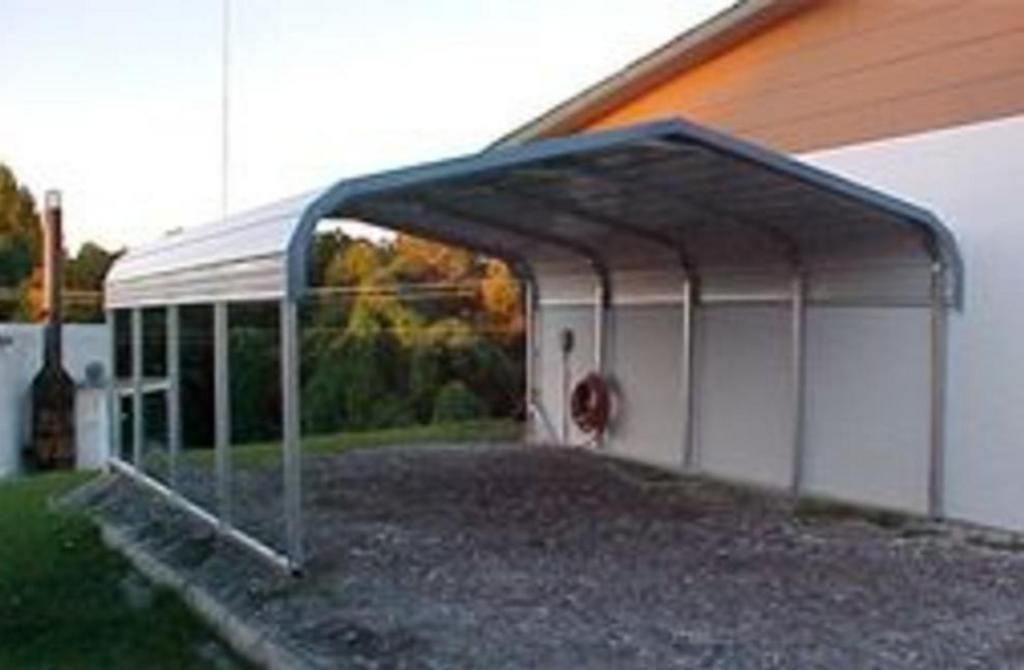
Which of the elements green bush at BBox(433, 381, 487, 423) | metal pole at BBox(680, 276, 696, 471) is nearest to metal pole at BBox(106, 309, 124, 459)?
metal pole at BBox(680, 276, 696, 471)

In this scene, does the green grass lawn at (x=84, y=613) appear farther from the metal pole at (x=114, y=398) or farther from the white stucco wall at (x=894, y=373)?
the white stucco wall at (x=894, y=373)

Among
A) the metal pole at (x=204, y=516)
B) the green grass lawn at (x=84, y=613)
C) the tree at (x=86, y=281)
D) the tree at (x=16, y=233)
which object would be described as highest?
the tree at (x=16, y=233)

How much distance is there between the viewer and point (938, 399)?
10.9 meters

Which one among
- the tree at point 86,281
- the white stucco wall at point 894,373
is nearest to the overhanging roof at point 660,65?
the white stucco wall at point 894,373

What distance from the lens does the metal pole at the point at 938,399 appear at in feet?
35.7

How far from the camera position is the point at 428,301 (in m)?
28.4

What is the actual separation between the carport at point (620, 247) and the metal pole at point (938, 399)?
0.01m

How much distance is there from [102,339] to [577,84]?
12.6 metres

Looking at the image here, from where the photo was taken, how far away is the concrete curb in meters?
7.32

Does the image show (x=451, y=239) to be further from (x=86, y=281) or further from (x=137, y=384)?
(x=86, y=281)

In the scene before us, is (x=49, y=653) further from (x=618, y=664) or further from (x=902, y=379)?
(x=902, y=379)

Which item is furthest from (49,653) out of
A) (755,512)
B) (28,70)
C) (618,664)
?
(28,70)

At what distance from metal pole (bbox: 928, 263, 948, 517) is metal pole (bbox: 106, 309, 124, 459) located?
7620 millimetres

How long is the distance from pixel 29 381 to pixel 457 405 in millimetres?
7060
